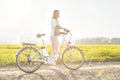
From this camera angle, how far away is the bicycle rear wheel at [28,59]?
9941mm

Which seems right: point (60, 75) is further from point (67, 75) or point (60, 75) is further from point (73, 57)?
point (73, 57)

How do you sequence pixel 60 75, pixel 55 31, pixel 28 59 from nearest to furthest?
pixel 60 75, pixel 28 59, pixel 55 31

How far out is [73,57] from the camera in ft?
35.7

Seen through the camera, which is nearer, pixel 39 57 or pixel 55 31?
pixel 39 57

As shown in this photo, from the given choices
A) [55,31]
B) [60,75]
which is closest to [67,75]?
[60,75]

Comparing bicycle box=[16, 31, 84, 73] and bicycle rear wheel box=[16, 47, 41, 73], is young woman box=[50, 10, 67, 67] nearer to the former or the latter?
bicycle box=[16, 31, 84, 73]

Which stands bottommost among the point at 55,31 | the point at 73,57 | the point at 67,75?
the point at 67,75

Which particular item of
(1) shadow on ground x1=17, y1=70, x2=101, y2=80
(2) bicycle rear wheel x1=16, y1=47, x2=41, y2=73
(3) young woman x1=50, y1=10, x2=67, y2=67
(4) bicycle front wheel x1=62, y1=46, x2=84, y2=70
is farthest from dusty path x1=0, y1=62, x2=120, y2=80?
(3) young woman x1=50, y1=10, x2=67, y2=67

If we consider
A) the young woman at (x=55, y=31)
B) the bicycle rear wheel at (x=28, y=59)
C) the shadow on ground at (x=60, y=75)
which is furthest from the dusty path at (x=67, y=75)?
the young woman at (x=55, y=31)

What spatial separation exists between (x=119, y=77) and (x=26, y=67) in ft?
9.63

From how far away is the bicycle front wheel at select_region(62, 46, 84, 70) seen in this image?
10.8 metres

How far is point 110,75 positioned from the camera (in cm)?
981

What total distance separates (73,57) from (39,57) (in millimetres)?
1314

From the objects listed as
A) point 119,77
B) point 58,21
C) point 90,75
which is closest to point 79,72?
point 90,75
